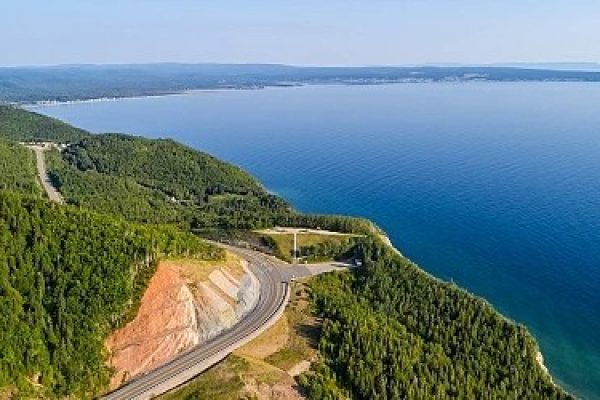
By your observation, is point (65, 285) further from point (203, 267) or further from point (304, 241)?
→ point (304, 241)

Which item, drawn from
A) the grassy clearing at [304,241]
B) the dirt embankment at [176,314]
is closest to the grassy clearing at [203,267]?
the dirt embankment at [176,314]

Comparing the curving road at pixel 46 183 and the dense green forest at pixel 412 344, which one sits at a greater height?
the curving road at pixel 46 183

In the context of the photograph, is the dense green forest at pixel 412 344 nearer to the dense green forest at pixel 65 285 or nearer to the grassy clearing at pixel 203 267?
the grassy clearing at pixel 203 267

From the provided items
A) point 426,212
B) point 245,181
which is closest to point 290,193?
point 245,181

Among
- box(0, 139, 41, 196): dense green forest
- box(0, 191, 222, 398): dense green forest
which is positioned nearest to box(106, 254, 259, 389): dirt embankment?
box(0, 191, 222, 398): dense green forest

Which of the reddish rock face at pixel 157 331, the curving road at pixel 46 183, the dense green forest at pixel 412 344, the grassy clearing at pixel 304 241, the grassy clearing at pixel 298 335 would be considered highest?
the reddish rock face at pixel 157 331

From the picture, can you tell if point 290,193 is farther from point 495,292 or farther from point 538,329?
point 538,329
